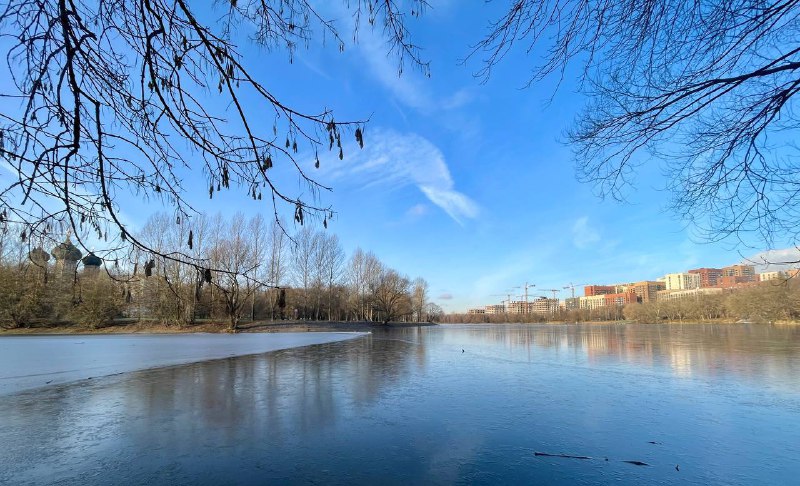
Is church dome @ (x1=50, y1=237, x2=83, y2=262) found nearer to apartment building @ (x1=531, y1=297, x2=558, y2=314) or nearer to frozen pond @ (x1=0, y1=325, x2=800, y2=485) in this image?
frozen pond @ (x1=0, y1=325, x2=800, y2=485)

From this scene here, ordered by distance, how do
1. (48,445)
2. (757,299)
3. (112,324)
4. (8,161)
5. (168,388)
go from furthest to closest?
(757,299) < (112,324) < (168,388) < (48,445) < (8,161)

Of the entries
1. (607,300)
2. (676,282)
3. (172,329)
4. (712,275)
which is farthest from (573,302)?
(712,275)

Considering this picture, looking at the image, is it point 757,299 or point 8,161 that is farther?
point 757,299

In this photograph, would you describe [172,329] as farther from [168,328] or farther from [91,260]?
[91,260]

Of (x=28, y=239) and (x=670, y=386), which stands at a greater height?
(x=28, y=239)

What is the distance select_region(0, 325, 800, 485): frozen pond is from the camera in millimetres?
3865

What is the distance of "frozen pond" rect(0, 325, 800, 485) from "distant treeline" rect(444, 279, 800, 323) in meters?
36.7

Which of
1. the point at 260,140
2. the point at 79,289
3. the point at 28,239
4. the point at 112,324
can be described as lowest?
the point at 112,324

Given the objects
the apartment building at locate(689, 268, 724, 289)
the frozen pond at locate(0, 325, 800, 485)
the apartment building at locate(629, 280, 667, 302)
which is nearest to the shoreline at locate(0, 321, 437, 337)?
the frozen pond at locate(0, 325, 800, 485)

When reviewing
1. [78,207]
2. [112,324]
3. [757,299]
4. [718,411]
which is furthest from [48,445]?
[757,299]

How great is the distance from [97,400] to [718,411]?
32.3 ft

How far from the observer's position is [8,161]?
201 centimetres

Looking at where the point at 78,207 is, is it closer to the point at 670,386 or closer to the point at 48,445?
the point at 48,445

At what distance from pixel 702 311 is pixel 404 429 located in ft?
327
